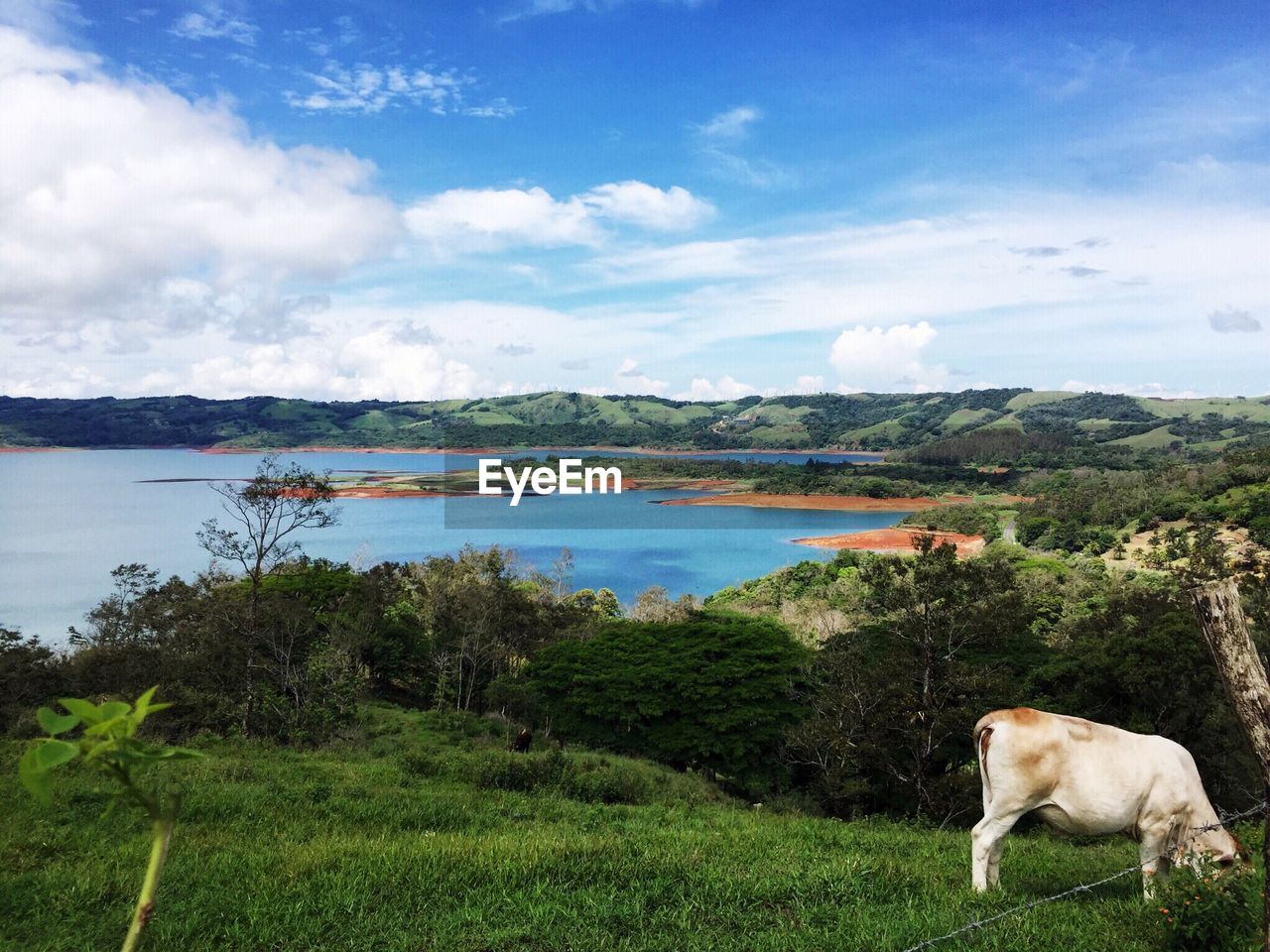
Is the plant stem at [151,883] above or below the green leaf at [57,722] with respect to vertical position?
below

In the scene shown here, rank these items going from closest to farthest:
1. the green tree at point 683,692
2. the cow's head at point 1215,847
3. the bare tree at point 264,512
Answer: the cow's head at point 1215,847, the green tree at point 683,692, the bare tree at point 264,512

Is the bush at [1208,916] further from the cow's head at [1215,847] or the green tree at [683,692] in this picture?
the green tree at [683,692]

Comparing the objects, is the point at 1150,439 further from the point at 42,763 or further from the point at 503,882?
the point at 42,763

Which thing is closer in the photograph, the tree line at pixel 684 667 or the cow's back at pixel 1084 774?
the cow's back at pixel 1084 774

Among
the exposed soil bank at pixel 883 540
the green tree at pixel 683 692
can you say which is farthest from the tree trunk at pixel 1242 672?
the exposed soil bank at pixel 883 540

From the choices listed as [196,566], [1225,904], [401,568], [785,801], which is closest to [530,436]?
[196,566]

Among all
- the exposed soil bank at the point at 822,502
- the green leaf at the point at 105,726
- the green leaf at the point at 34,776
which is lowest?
the exposed soil bank at the point at 822,502

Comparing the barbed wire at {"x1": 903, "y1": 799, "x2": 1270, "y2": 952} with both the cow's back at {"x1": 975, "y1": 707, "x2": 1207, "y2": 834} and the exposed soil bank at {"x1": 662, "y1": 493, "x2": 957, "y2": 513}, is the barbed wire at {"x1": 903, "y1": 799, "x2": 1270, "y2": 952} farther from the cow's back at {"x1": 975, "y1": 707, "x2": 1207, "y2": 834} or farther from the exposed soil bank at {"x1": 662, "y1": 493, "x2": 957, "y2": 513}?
the exposed soil bank at {"x1": 662, "y1": 493, "x2": 957, "y2": 513}
